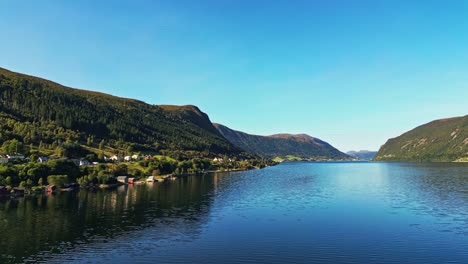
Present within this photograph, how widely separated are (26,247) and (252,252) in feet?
129

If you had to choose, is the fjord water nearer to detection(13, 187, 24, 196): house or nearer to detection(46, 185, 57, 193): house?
detection(13, 187, 24, 196): house

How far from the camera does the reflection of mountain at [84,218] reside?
209ft

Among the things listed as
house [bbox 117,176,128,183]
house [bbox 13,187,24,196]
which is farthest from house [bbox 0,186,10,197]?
house [bbox 117,176,128,183]

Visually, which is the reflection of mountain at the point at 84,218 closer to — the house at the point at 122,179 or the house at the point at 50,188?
the house at the point at 50,188

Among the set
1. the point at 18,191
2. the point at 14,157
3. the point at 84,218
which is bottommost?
the point at 84,218

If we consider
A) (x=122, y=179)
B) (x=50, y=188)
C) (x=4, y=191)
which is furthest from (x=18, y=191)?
(x=122, y=179)

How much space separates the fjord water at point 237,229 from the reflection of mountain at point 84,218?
0.22m

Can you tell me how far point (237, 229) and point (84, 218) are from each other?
40.3m

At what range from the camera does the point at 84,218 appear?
86375 millimetres

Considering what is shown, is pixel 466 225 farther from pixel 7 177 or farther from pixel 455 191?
pixel 7 177

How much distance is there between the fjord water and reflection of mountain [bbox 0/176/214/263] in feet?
0.72

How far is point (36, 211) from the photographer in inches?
3738

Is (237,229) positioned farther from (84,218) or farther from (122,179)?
(122,179)

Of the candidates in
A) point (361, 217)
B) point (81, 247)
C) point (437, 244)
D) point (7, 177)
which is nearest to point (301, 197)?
point (361, 217)
